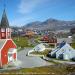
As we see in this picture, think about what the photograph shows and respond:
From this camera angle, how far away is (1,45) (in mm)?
38094

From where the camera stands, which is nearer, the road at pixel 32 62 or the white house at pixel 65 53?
the road at pixel 32 62

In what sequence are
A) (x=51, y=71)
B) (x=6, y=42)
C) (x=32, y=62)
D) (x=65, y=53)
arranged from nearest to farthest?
(x=51, y=71) → (x=6, y=42) → (x=32, y=62) → (x=65, y=53)

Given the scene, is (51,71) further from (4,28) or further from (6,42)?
(4,28)

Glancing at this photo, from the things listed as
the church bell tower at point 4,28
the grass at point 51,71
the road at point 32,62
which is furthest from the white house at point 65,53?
the grass at point 51,71

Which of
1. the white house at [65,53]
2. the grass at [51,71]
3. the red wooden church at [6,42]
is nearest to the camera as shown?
the grass at [51,71]

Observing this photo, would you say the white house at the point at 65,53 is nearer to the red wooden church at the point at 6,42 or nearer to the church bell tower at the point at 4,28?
the red wooden church at the point at 6,42

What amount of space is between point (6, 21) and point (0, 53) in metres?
6.39

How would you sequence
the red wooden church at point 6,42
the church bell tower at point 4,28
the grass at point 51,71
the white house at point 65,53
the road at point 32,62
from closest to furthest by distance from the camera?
the grass at point 51,71 < the road at point 32,62 < the red wooden church at point 6,42 < the church bell tower at point 4,28 < the white house at point 65,53

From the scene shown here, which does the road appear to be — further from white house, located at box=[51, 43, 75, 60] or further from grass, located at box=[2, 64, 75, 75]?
white house, located at box=[51, 43, 75, 60]

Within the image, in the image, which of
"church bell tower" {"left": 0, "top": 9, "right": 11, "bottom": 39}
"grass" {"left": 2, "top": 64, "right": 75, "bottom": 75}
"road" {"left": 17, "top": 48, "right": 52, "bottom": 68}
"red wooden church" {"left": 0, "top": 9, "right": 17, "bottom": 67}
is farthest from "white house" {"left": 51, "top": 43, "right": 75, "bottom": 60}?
"grass" {"left": 2, "top": 64, "right": 75, "bottom": 75}

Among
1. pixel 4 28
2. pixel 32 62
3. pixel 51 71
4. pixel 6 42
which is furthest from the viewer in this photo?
pixel 32 62

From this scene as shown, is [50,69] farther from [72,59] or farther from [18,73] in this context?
[72,59]

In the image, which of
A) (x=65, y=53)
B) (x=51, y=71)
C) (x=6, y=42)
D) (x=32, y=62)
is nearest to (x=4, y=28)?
(x=6, y=42)

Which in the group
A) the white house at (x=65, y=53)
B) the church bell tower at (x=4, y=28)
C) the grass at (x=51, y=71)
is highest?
the church bell tower at (x=4, y=28)
